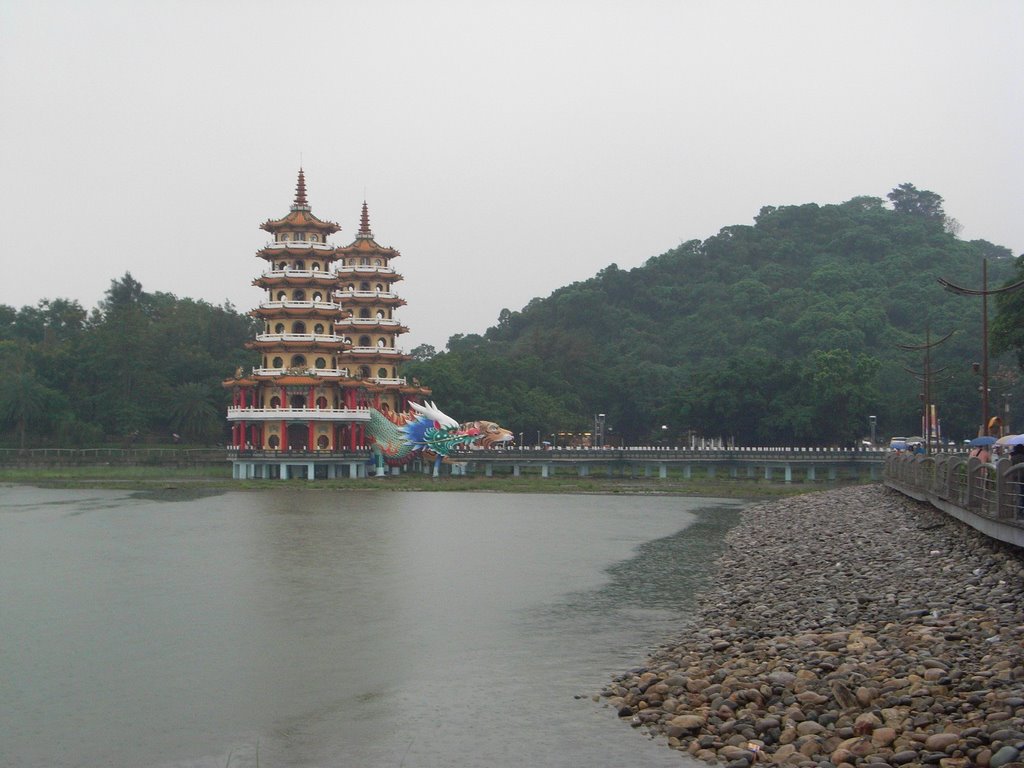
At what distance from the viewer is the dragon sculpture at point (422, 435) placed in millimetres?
78750

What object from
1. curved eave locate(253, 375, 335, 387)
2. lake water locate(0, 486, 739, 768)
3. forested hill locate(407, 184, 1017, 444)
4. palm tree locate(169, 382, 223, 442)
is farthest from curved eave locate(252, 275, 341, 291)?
lake water locate(0, 486, 739, 768)

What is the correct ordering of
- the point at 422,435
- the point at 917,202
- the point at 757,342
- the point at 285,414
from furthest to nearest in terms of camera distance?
1. the point at 917,202
2. the point at 757,342
3. the point at 422,435
4. the point at 285,414

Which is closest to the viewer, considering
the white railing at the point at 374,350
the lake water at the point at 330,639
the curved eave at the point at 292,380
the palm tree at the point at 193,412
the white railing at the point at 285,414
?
the lake water at the point at 330,639

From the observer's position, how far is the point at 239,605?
2666 centimetres

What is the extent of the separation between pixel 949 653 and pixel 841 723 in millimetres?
2593

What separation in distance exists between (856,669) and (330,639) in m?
11.2

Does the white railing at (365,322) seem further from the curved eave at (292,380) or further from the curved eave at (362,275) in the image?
the curved eave at (292,380)

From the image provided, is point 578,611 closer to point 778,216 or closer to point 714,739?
point 714,739

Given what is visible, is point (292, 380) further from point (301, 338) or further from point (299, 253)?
point (299, 253)

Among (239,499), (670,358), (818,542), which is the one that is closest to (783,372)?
(670,358)

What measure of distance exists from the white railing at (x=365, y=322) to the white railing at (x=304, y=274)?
8149mm

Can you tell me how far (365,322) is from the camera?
89750 mm

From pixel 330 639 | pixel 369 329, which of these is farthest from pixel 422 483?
pixel 330 639

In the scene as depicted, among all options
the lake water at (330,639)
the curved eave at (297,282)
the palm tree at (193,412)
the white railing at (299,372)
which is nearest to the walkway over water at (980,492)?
the lake water at (330,639)
